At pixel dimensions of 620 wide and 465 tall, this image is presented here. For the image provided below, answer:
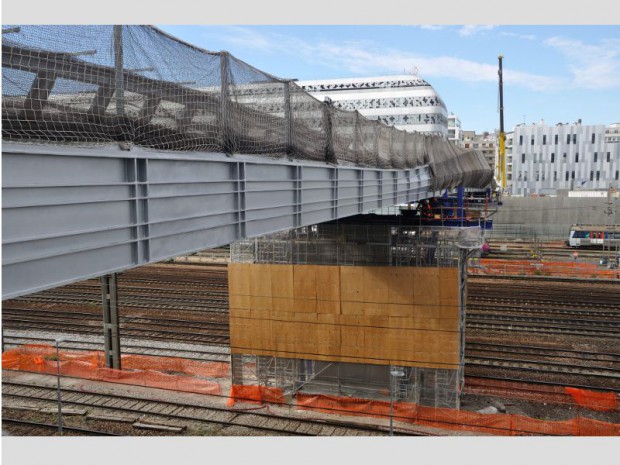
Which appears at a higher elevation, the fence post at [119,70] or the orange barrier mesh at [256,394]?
the fence post at [119,70]

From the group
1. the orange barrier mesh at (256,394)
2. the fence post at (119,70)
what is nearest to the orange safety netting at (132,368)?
the orange barrier mesh at (256,394)

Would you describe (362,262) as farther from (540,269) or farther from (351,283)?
(540,269)

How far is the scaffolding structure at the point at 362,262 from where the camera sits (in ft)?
45.8

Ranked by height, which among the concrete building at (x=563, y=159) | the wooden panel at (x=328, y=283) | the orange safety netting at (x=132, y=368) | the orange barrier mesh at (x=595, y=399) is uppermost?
the concrete building at (x=563, y=159)

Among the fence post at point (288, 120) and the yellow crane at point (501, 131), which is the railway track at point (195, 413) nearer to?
the fence post at point (288, 120)

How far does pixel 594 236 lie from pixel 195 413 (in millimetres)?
32709

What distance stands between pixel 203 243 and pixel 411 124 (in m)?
42.2

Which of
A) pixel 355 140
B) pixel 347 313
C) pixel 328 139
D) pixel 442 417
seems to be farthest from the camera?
pixel 347 313

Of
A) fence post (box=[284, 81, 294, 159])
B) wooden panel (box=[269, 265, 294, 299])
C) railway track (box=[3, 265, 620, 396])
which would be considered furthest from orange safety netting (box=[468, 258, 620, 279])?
fence post (box=[284, 81, 294, 159])

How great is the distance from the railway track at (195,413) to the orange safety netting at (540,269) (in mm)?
17966

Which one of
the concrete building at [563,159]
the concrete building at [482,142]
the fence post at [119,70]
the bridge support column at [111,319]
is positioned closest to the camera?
the fence post at [119,70]

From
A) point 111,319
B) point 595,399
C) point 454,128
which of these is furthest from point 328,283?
point 454,128

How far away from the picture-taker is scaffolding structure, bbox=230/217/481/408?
13.9m

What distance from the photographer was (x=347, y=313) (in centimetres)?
1419
